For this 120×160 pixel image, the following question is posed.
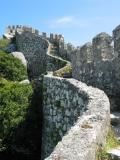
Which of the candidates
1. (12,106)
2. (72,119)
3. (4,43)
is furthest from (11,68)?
(72,119)

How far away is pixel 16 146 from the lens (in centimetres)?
2159

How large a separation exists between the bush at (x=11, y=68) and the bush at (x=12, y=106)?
378 inches

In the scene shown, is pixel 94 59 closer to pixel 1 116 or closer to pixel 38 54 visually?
pixel 1 116

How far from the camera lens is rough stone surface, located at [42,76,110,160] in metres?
9.02

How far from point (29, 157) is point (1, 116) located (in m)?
1.78

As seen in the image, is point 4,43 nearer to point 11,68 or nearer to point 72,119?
point 11,68

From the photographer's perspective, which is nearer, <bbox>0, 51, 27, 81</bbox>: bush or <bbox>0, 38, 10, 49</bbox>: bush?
<bbox>0, 51, 27, 81</bbox>: bush

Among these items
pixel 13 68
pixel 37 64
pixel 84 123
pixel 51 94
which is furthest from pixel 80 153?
pixel 37 64

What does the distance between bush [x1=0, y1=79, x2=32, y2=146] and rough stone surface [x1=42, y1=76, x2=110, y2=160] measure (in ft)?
4.19

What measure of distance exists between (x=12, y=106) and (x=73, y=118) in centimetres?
626

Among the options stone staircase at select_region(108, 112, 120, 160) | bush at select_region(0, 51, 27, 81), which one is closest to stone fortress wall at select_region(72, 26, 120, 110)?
stone staircase at select_region(108, 112, 120, 160)

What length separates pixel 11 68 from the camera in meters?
33.0

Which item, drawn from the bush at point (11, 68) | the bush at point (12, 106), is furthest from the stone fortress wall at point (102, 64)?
the bush at point (11, 68)

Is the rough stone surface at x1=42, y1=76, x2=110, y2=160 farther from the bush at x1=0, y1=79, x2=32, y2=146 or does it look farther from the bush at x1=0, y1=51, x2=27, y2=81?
the bush at x1=0, y1=51, x2=27, y2=81
